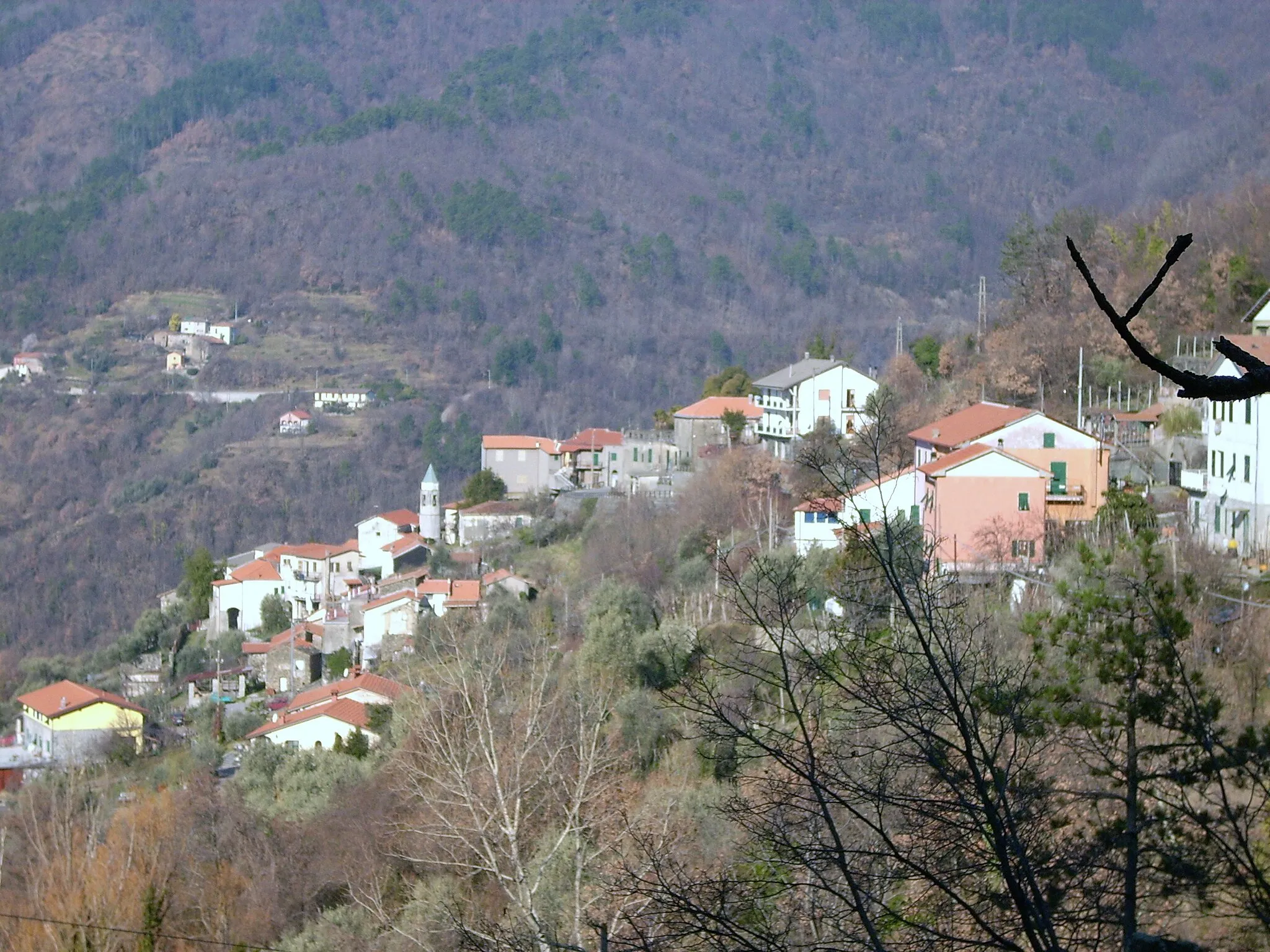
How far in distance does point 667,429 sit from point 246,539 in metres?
31.0

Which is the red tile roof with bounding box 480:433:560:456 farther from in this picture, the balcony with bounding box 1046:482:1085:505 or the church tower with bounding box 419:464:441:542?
the balcony with bounding box 1046:482:1085:505

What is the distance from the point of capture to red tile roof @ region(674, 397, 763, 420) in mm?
30609

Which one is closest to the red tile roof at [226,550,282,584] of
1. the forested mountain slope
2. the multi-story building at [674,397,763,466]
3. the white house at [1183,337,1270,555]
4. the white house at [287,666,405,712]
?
the multi-story building at [674,397,763,466]

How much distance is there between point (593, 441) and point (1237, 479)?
24.4 m

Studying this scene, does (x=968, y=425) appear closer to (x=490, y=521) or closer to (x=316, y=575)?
(x=490, y=521)

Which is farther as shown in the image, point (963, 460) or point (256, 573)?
point (256, 573)

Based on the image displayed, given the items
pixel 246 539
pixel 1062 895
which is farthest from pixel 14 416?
pixel 1062 895

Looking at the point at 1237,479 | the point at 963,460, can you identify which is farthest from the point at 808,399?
the point at 1237,479

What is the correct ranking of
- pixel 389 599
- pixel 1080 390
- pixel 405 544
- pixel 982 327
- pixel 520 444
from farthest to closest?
pixel 520 444, pixel 405 544, pixel 982 327, pixel 389 599, pixel 1080 390

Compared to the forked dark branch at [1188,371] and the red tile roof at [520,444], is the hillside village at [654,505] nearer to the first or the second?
the red tile roof at [520,444]

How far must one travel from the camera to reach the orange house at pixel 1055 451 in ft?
56.2

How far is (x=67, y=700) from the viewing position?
28.4 m

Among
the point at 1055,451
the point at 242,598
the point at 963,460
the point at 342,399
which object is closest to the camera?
the point at 963,460

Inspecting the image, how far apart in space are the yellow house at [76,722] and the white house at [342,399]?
41957 millimetres
